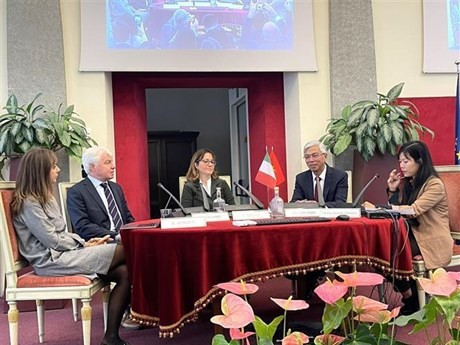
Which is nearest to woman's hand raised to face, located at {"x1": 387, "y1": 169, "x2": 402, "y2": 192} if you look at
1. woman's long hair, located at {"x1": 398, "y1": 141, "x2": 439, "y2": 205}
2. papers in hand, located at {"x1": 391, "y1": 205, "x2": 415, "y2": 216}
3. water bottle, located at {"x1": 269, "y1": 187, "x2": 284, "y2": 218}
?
woman's long hair, located at {"x1": 398, "y1": 141, "x2": 439, "y2": 205}

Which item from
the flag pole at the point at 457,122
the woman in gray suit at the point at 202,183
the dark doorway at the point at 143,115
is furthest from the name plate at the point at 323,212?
the flag pole at the point at 457,122

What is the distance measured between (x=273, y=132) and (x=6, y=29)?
281 centimetres

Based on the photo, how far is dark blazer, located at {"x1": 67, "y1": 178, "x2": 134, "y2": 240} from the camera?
282 centimetres

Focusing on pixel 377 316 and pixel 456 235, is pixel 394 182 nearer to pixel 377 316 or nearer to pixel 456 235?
pixel 456 235

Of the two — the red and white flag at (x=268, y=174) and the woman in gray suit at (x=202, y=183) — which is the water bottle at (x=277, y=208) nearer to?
the red and white flag at (x=268, y=174)

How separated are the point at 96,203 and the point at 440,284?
8.50 feet

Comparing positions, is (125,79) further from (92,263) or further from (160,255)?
(160,255)

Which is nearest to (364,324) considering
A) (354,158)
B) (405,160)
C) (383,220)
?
(383,220)

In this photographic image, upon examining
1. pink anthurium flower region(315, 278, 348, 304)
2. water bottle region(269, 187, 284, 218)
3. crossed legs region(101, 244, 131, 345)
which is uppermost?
pink anthurium flower region(315, 278, 348, 304)

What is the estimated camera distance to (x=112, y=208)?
2.97 metres

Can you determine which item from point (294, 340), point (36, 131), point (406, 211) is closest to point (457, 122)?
point (406, 211)

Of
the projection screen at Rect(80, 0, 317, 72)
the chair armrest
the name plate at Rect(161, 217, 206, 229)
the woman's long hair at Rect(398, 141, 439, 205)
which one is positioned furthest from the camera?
the projection screen at Rect(80, 0, 317, 72)

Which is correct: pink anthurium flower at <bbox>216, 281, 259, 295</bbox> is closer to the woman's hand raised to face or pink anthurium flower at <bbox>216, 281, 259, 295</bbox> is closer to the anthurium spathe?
the anthurium spathe

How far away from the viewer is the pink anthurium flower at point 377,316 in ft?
1.77
